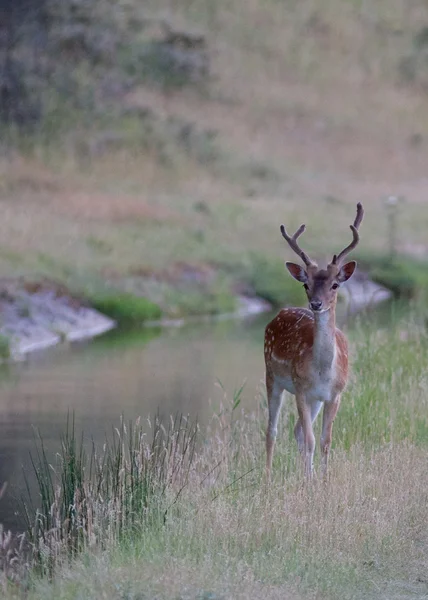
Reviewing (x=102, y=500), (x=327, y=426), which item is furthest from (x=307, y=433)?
(x=102, y=500)

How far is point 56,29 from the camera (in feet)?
158

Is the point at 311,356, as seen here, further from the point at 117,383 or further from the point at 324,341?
the point at 117,383

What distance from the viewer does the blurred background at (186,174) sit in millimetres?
21562

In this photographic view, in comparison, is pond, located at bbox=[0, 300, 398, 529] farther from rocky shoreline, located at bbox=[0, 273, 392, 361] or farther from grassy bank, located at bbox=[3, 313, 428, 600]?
grassy bank, located at bbox=[3, 313, 428, 600]

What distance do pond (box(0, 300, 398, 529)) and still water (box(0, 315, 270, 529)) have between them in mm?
→ 12

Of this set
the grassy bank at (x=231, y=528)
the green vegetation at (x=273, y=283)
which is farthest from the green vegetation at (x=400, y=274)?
the grassy bank at (x=231, y=528)

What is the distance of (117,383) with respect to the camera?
19.5 metres

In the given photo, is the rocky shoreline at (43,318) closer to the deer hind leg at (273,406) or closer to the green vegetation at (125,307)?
the green vegetation at (125,307)

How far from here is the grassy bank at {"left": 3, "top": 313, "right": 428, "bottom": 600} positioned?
8.38m

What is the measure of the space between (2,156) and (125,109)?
11065 mm

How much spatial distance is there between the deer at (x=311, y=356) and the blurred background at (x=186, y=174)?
7.78 ft

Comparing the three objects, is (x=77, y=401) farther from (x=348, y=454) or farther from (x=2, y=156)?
(x=2, y=156)

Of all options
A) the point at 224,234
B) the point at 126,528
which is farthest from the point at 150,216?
the point at 126,528

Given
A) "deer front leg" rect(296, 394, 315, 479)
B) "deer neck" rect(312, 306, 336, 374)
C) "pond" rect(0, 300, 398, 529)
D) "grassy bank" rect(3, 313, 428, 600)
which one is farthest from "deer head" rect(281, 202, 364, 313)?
"pond" rect(0, 300, 398, 529)
